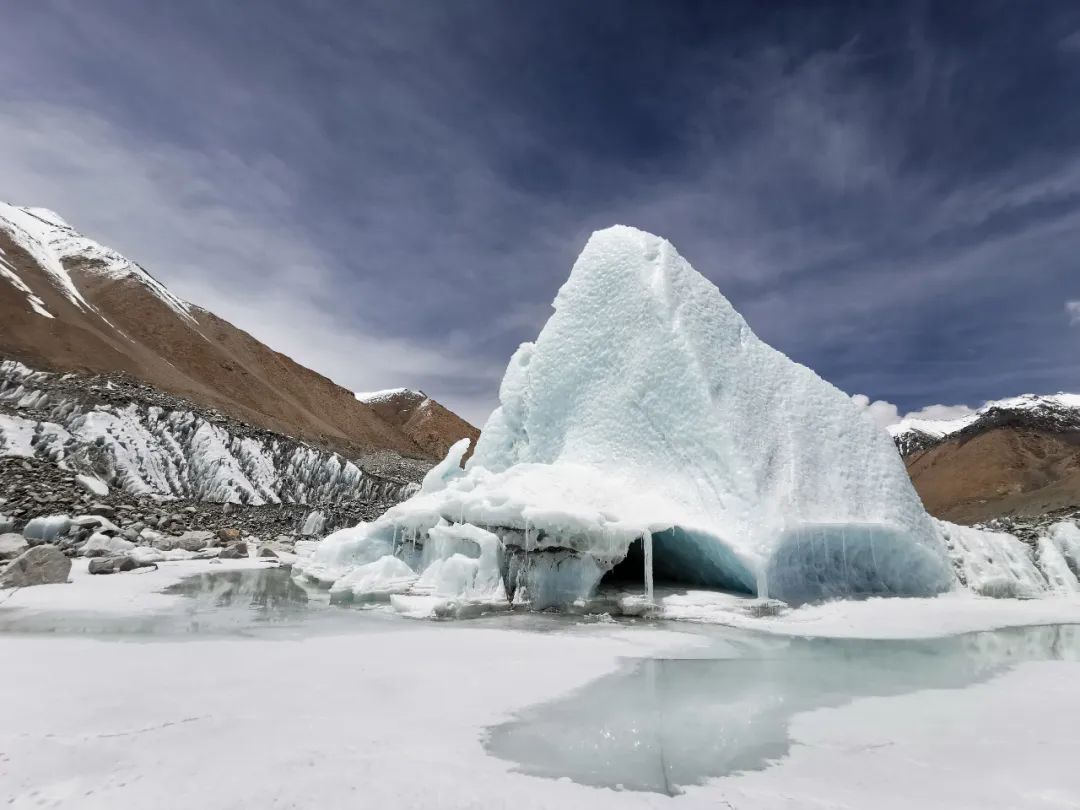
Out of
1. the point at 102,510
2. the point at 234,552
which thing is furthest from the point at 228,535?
the point at 234,552

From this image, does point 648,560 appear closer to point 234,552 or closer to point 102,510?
point 234,552

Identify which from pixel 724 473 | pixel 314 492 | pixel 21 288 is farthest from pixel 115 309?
pixel 724 473

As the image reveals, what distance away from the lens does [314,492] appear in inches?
1278

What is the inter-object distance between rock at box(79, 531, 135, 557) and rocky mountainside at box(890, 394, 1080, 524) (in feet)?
198

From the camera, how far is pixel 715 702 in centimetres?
437

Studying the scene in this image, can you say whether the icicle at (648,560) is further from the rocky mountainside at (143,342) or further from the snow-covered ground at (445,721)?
the rocky mountainside at (143,342)

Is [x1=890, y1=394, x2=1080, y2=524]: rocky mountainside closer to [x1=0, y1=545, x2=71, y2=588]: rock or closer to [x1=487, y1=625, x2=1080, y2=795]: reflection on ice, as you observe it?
[x1=487, y1=625, x2=1080, y2=795]: reflection on ice

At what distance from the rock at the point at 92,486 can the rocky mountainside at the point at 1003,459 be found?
60918mm

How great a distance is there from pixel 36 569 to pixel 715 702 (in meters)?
9.37

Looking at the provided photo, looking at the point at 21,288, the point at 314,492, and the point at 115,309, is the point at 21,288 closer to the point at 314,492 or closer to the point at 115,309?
the point at 115,309

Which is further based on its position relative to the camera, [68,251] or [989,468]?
[989,468]

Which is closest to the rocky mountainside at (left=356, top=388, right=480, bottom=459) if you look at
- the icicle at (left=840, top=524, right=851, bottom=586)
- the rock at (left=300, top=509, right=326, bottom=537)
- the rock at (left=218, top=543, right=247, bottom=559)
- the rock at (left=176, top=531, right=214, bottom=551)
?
the rock at (left=300, top=509, right=326, bottom=537)

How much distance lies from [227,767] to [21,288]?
6229cm

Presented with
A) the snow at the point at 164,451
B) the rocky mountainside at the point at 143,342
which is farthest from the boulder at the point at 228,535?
the rocky mountainside at the point at 143,342
